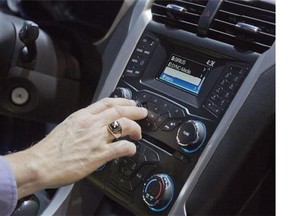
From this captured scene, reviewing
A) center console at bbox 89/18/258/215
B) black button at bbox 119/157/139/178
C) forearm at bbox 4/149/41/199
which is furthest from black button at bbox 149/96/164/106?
forearm at bbox 4/149/41/199

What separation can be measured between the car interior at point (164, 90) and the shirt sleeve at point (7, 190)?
14cm

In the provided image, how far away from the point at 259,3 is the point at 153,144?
274 mm

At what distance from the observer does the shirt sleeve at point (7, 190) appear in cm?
66

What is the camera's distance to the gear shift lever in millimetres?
885

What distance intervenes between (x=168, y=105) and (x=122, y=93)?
0.33 feet

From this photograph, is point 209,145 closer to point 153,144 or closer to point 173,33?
point 153,144

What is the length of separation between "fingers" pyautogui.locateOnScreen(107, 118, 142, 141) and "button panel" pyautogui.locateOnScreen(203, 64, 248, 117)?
11cm

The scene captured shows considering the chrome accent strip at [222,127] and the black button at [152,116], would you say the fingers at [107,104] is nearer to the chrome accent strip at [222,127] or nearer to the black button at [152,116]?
the black button at [152,116]

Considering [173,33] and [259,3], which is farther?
[173,33]

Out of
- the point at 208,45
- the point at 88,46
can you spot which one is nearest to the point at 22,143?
the point at 88,46

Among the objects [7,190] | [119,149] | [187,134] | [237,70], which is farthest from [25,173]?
[237,70]

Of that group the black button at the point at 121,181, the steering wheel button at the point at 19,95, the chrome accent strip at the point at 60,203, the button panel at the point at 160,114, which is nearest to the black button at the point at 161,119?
the button panel at the point at 160,114

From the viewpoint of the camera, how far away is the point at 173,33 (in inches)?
32.5

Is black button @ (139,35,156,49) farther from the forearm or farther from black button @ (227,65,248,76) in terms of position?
the forearm
